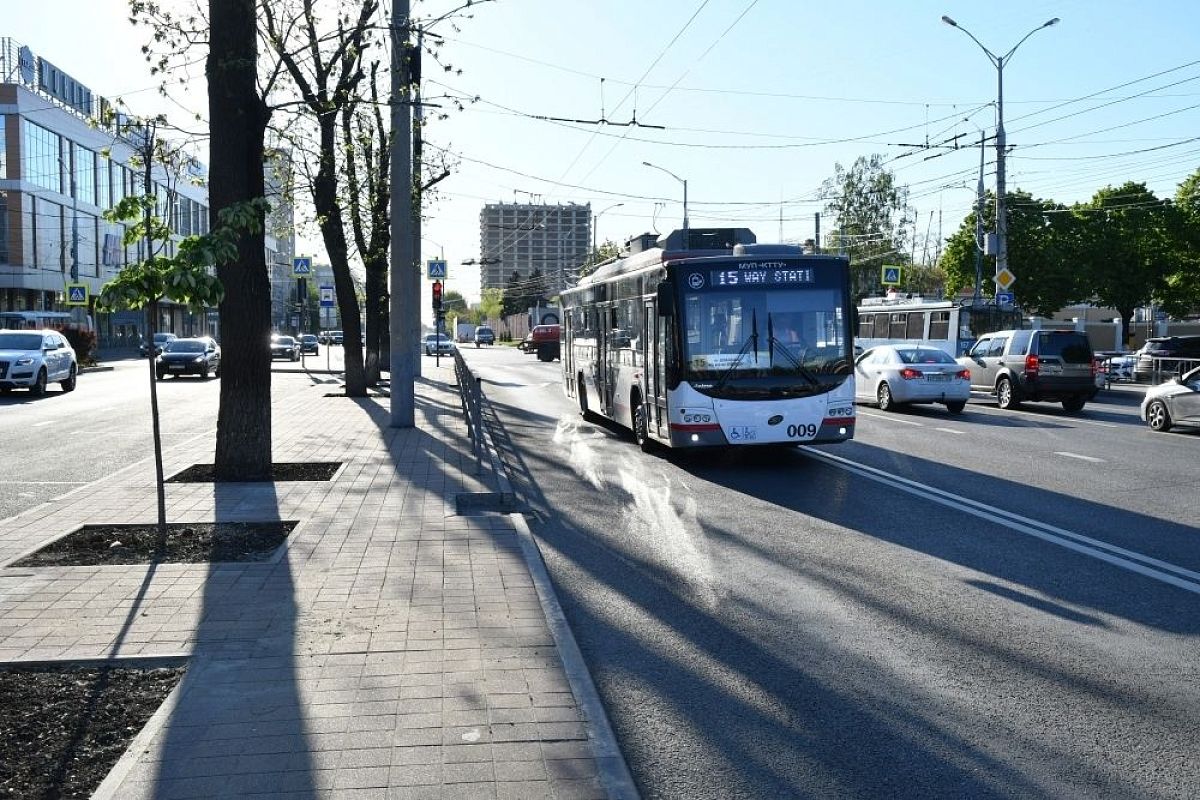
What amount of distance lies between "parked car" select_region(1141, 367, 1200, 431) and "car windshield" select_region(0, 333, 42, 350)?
25191mm

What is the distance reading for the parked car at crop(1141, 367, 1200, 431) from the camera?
18.6m

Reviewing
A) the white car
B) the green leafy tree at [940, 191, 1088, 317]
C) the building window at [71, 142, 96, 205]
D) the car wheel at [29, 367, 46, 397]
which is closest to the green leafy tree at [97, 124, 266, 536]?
the white car

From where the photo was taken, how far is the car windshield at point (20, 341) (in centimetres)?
2811

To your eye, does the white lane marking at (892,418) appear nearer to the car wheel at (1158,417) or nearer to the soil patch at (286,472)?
the car wheel at (1158,417)

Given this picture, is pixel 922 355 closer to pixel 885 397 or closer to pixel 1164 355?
pixel 885 397

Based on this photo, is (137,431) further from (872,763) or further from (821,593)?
(872,763)

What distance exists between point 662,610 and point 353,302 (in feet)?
68.1

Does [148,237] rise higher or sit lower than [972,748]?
higher

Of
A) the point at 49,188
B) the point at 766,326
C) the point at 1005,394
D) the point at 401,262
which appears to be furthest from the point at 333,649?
the point at 49,188

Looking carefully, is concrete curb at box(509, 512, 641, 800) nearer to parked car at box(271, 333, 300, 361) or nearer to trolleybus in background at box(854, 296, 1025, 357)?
trolleybus in background at box(854, 296, 1025, 357)

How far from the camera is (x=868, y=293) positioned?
77.3 meters

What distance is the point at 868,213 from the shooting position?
73875 millimetres

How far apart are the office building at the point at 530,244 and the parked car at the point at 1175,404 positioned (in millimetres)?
116046

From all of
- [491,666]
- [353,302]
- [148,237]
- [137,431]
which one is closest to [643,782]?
[491,666]
